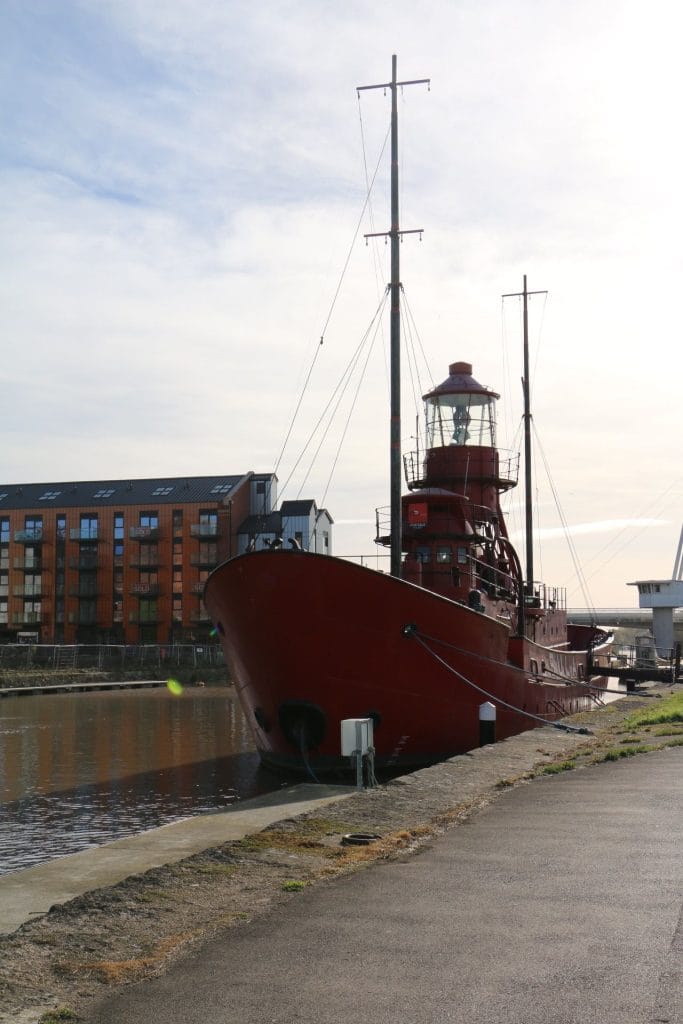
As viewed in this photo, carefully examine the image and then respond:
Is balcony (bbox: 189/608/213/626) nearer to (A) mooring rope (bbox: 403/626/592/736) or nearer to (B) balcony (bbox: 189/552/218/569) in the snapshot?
(B) balcony (bbox: 189/552/218/569)

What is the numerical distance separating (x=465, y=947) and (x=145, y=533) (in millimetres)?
65746

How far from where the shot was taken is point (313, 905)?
6773 mm

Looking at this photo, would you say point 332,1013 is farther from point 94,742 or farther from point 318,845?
point 94,742

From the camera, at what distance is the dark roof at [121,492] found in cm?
7075

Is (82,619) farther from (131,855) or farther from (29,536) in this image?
(131,855)

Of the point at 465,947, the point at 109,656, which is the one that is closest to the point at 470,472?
the point at 465,947

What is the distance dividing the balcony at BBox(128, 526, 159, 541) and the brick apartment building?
67mm

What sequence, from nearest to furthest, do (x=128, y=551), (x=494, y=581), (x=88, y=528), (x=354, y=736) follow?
(x=354, y=736)
(x=494, y=581)
(x=128, y=551)
(x=88, y=528)

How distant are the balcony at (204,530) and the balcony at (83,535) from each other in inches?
276

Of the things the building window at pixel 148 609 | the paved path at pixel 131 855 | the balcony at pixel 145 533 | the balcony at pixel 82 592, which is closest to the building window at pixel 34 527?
the balcony at pixel 82 592

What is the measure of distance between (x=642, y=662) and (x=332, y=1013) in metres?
41.2

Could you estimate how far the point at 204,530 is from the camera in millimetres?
68812

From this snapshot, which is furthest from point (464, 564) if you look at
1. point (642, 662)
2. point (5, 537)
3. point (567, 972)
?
point (5, 537)

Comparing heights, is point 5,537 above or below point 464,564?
above
